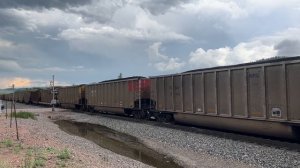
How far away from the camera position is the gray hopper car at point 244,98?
15.7 m

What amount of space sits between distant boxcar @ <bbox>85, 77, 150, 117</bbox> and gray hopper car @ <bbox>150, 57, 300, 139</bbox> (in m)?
6.00

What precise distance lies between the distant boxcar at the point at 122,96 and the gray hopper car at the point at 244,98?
6.00 meters

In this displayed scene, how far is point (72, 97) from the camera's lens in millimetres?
53312

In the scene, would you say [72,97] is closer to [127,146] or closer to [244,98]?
[127,146]

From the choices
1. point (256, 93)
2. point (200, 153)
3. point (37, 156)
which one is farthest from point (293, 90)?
point (37, 156)

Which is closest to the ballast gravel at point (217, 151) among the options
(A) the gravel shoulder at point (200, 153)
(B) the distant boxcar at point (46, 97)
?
(A) the gravel shoulder at point (200, 153)

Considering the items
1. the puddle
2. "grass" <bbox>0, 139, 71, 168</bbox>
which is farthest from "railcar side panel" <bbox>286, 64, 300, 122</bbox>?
"grass" <bbox>0, 139, 71, 168</bbox>

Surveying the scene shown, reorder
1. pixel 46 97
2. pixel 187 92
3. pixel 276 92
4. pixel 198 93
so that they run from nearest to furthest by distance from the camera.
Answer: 1. pixel 276 92
2. pixel 198 93
3. pixel 187 92
4. pixel 46 97

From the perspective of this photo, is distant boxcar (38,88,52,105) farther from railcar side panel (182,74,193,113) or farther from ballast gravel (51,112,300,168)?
ballast gravel (51,112,300,168)

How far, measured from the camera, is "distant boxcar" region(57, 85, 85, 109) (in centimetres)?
4966

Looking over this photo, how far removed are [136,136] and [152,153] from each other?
17.6ft

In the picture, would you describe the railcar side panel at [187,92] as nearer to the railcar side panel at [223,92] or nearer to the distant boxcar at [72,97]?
the railcar side panel at [223,92]

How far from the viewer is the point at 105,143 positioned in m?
20.3

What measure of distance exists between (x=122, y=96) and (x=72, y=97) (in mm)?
19986
